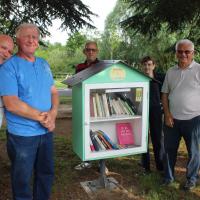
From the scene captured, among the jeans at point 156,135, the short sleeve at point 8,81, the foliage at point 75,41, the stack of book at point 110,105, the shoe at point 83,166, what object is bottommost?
the shoe at point 83,166

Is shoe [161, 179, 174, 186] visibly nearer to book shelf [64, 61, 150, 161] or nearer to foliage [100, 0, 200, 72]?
book shelf [64, 61, 150, 161]

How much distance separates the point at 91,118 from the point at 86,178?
1084 mm

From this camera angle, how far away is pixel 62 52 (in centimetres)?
3606

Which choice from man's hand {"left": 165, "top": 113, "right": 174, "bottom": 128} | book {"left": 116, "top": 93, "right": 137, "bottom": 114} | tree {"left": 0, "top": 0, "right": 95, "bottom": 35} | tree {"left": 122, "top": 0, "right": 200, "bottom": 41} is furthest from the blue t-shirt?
tree {"left": 122, "top": 0, "right": 200, "bottom": 41}

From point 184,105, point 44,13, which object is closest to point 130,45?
point 44,13

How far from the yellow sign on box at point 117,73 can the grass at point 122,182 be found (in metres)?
1.38

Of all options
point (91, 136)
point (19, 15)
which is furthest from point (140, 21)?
point (91, 136)

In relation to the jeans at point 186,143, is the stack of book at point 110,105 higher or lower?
higher

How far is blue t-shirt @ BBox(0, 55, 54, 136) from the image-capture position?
273 centimetres

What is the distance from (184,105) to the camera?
367cm

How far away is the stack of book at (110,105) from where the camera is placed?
145 inches

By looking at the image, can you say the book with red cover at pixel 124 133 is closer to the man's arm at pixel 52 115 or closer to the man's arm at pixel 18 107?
the man's arm at pixel 52 115

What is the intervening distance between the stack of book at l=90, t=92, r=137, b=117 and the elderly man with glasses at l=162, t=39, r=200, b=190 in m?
0.45

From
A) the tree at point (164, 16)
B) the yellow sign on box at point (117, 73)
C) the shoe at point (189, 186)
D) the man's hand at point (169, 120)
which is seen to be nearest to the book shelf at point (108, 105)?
the yellow sign on box at point (117, 73)
